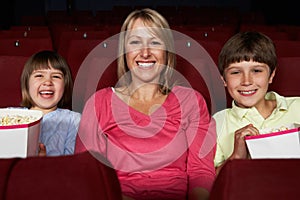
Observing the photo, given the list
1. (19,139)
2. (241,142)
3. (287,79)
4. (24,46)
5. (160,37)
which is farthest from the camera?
(24,46)

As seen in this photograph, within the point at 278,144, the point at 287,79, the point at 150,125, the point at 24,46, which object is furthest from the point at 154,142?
the point at 24,46

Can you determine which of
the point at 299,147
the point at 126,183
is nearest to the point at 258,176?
the point at 299,147

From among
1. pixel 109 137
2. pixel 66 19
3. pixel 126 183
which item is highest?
pixel 66 19

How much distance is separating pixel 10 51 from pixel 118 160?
48.6 inches

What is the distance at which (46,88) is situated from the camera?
166 centimetres

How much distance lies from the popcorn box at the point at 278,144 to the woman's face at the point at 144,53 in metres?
0.54

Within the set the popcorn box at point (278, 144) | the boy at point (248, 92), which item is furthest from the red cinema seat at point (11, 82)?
the popcorn box at point (278, 144)

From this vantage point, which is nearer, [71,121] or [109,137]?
[109,137]

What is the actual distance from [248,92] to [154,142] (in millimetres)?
296

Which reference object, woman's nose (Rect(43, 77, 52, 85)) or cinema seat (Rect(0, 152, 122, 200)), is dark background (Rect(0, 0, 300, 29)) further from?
cinema seat (Rect(0, 152, 122, 200))

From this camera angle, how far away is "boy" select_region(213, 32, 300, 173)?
1.57 metres

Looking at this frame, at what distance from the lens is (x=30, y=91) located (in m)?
1.69

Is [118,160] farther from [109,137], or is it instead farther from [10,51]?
[10,51]

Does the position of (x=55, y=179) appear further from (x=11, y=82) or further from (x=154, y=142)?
(x=11, y=82)
